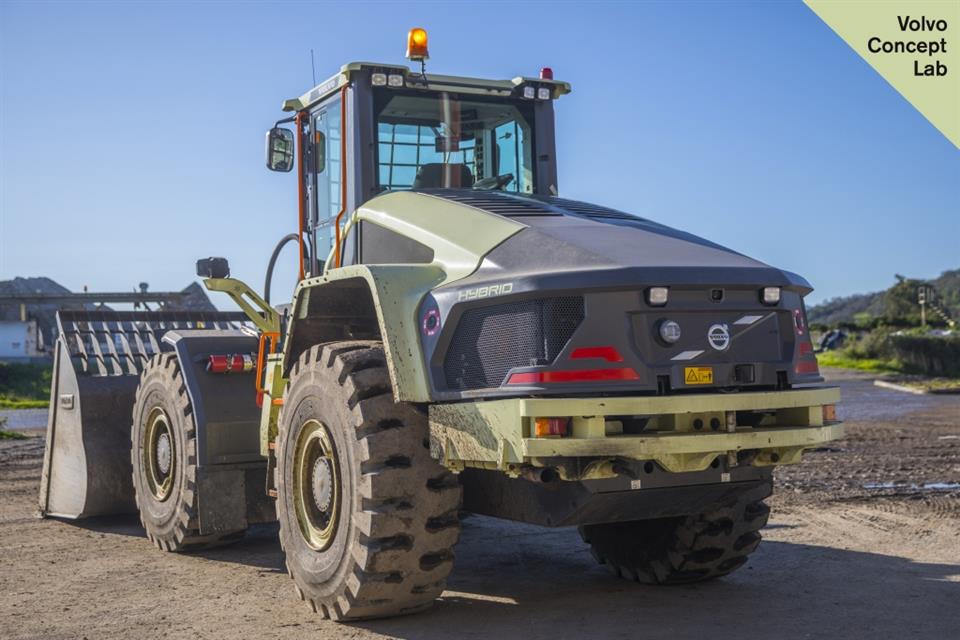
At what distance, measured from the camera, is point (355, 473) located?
573 centimetres

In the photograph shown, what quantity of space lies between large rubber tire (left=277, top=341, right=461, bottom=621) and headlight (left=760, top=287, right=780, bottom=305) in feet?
6.05

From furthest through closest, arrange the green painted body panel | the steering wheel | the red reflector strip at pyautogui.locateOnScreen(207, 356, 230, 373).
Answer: the red reflector strip at pyautogui.locateOnScreen(207, 356, 230, 373) → the steering wheel → the green painted body panel

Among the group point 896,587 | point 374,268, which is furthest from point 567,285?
point 896,587

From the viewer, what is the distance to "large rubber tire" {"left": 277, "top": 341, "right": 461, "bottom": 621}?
18.4ft

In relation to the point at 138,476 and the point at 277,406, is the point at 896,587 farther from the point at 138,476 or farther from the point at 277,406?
the point at 138,476

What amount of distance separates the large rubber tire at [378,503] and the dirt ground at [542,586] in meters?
0.19

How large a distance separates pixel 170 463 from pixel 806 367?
4.97 metres

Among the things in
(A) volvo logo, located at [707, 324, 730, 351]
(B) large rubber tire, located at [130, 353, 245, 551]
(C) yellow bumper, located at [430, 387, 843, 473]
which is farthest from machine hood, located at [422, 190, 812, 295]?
(B) large rubber tire, located at [130, 353, 245, 551]

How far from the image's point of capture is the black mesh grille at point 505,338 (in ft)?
17.5

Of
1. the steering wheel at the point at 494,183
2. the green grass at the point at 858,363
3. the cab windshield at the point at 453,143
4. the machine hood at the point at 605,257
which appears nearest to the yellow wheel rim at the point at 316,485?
the machine hood at the point at 605,257

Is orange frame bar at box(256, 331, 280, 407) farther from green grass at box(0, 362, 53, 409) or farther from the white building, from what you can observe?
the white building

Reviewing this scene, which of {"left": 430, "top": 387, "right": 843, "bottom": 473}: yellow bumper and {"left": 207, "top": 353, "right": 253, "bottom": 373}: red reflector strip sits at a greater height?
{"left": 207, "top": 353, "right": 253, "bottom": 373}: red reflector strip

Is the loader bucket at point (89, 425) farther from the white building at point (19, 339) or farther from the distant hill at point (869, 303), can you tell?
the distant hill at point (869, 303)

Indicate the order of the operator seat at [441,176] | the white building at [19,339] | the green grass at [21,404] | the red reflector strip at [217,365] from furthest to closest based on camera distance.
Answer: the white building at [19,339], the green grass at [21,404], the red reflector strip at [217,365], the operator seat at [441,176]
